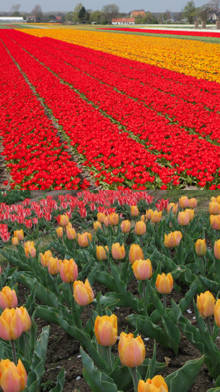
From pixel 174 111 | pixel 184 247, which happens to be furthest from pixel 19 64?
pixel 184 247

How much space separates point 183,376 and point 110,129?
27.9 ft

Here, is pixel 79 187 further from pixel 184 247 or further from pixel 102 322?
pixel 102 322

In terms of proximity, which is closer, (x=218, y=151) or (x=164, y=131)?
(x=218, y=151)

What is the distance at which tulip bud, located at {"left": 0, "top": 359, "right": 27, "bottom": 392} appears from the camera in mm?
1510

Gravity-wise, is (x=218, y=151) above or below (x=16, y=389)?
below

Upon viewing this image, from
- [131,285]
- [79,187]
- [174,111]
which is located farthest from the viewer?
[174,111]

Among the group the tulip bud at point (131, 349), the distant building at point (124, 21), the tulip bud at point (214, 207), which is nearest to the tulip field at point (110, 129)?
the tulip bud at point (214, 207)

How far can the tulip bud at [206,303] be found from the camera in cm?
198

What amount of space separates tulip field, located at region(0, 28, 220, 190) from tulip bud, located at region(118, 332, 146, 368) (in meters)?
4.62

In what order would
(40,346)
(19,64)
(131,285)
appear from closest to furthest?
(40,346), (131,285), (19,64)

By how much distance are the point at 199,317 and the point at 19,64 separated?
78.6 feet

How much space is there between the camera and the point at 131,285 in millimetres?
3271

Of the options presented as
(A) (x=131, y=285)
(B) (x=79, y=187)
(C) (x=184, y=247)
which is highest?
(C) (x=184, y=247)

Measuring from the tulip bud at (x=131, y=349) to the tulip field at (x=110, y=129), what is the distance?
15.2 ft
